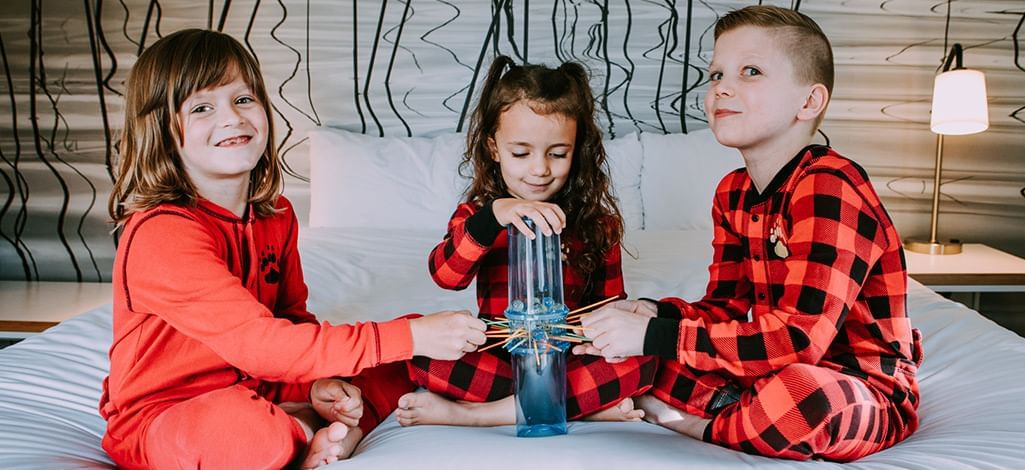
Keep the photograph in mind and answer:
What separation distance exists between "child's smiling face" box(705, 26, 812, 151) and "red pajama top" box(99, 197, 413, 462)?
647mm

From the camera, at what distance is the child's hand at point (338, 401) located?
4.14ft

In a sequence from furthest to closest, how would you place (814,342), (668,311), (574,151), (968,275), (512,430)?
(968,275) < (574,151) < (668,311) < (512,430) < (814,342)

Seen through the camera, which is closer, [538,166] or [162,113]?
[162,113]

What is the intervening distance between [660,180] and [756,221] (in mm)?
1345

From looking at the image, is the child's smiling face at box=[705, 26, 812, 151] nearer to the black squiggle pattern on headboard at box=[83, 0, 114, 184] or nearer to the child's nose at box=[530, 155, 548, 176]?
the child's nose at box=[530, 155, 548, 176]

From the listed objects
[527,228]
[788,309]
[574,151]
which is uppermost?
[574,151]

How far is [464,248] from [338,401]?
368 mm

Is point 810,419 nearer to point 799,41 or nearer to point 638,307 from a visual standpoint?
point 638,307

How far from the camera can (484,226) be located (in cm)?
145

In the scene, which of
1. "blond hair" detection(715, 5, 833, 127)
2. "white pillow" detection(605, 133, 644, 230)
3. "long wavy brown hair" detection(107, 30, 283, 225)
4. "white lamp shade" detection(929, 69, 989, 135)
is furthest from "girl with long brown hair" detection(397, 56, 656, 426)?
"white lamp shade" detection(929, 69, 989, 135)

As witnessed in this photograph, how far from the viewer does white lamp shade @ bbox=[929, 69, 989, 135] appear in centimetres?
270

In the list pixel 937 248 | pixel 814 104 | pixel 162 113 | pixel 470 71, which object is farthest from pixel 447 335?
pixel 937 248

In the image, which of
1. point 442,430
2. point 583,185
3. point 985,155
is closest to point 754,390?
point 442,430

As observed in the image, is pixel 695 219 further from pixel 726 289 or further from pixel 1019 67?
pixel 1019 67
